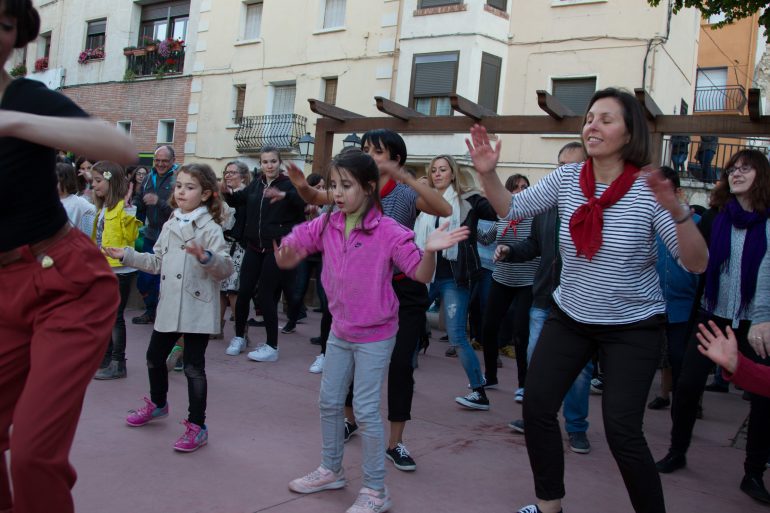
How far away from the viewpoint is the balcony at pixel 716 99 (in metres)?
23.9

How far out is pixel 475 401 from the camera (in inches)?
219

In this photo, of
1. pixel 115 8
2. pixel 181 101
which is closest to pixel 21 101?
pixel 181 101

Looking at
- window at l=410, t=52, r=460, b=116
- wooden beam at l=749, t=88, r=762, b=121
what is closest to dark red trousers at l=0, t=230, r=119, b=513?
wooden beam at l=749, t=88, r=762, b=121

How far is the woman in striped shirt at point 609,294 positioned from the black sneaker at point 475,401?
7.23ft

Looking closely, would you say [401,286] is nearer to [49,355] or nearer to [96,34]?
[49,355]

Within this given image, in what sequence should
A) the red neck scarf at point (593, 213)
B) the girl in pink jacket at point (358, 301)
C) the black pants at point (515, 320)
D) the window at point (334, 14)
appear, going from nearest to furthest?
the red neck scarf at point (593, 213)
the girl in pink jacket at point (358, 301)
the black pants at point (515, 320)
the window at point (334, 14)

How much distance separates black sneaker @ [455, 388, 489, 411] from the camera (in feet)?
18.2

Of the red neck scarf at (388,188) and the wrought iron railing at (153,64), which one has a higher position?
the wrought iron railing at (153,64)

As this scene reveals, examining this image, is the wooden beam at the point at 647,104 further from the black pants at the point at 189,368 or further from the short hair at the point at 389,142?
the black pants at the point at 189,368

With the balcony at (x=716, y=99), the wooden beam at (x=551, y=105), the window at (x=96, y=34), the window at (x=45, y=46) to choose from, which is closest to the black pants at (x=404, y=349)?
the wooden beam at (x=551, y=105)

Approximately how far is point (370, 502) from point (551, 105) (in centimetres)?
Answer: 629

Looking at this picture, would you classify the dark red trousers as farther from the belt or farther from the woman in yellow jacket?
the woman in yellow jacket

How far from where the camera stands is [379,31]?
2055 centimetres

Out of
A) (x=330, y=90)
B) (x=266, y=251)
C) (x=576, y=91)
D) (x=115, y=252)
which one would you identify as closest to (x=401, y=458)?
(x=115, y=252)
